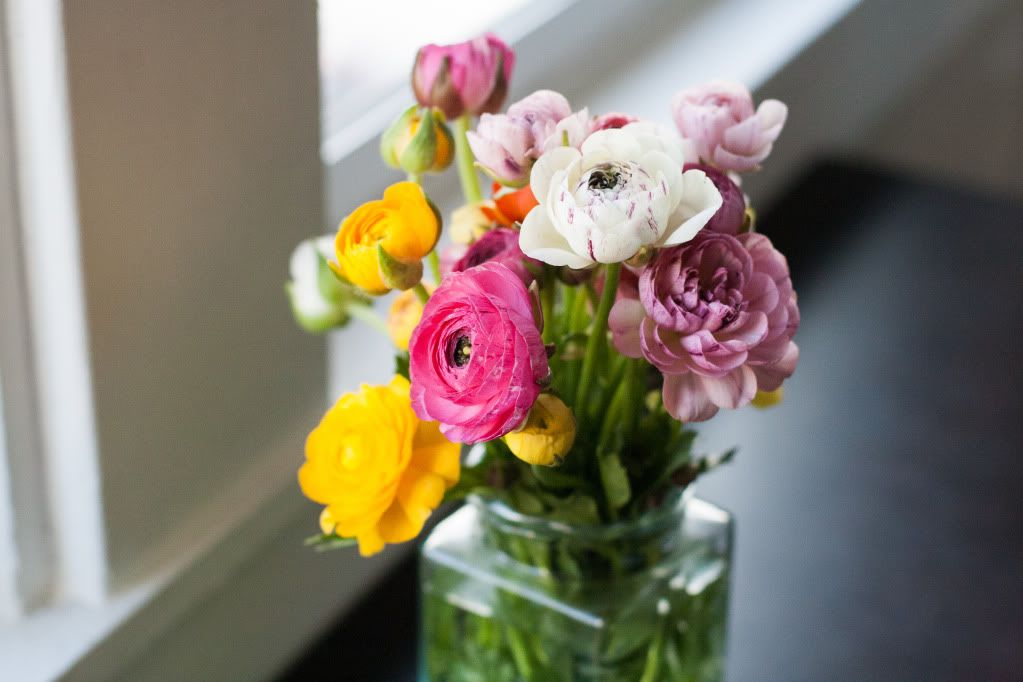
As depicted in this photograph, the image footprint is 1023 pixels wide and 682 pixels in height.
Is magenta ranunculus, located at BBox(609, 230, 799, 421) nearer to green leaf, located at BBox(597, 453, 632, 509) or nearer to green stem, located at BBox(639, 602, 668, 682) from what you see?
green leaf, located at BBox(597, 453, 632, 509)

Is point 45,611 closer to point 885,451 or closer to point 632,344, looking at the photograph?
point 632,344

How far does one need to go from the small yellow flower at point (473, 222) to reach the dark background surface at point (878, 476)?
0.17 metres

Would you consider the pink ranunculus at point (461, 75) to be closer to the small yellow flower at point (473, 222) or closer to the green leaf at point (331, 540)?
the small yellow flower at point (473, 222)

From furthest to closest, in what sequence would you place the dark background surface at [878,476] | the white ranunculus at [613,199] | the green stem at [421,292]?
1. the dark background surface at [878,476]
2. the green stem at [421,292]
3. the white ranunculus at [613,199]

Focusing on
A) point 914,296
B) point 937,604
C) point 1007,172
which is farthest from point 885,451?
point 1007,172

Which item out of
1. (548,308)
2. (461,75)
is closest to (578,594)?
(548,308)

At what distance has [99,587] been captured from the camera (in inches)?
27.9

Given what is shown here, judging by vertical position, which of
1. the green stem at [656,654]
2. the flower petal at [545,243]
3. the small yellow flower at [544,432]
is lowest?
the green stem at [656,654]

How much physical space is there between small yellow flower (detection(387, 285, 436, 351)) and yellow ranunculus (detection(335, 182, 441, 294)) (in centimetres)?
8

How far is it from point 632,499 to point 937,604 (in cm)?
41

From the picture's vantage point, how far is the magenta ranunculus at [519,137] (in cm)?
52

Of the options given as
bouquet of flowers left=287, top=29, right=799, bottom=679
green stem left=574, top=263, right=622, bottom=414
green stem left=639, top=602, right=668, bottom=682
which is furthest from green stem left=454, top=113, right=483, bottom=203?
green stem left=639, top=602, right=668, bottom=682

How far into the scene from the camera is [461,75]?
595 millimetres

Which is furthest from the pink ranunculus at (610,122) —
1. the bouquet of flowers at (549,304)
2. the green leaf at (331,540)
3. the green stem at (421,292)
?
the green leaf at (331,540)
